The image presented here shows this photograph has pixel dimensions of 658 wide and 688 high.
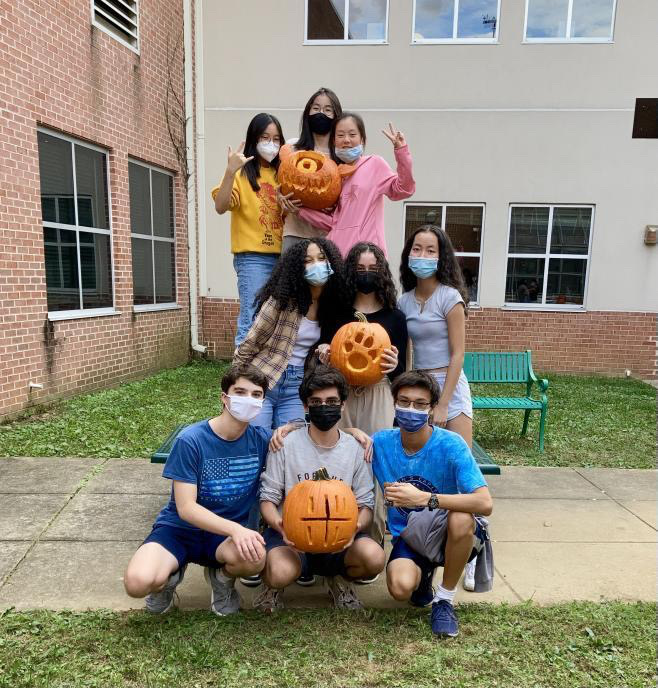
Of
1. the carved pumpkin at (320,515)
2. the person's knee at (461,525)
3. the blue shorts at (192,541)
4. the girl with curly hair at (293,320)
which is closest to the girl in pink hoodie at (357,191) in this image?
the girl with curly hair at (293,320)

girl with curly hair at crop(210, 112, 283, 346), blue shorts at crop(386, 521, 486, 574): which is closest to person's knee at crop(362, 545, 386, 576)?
blue shorts at crop(386, 521, 486, 574)

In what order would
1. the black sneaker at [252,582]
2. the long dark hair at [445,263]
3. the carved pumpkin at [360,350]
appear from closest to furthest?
the carved pumpkin at [360,350], the black sneaker at [252,582], the long dark hair at [445,263]

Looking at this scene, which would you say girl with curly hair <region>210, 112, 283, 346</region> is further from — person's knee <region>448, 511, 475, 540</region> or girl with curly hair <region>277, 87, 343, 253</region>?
person's knee <region>448, 511, 475, 540</region>

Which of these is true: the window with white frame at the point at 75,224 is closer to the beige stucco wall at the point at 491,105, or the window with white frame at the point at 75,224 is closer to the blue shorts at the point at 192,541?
the beige stucco wall at the point at 491,105

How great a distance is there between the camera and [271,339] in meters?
3.42

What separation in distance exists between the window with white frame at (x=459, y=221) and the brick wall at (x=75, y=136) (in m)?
4.44

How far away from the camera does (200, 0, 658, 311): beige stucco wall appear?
9.73m

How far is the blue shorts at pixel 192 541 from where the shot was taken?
2816mm

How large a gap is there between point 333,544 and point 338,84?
9258mm

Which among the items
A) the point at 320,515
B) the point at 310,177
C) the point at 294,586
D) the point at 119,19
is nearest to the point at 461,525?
the point at 320,515

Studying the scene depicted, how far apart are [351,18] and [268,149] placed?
24.4 ft

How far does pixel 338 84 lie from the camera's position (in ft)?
32.9

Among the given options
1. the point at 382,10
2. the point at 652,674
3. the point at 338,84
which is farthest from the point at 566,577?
the point at 382,10

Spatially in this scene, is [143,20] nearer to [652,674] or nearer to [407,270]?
[407,270]
